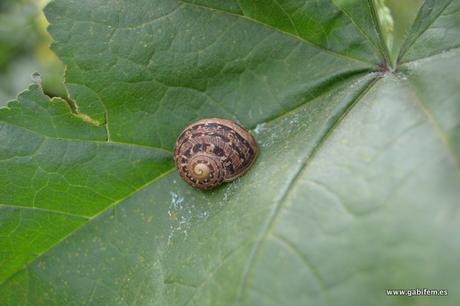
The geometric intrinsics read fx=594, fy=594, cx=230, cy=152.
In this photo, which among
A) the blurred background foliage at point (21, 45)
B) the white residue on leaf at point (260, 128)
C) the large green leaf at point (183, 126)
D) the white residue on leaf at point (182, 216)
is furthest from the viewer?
→ the blurred background foliage at point (21, 45)

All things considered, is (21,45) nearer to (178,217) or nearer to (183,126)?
(183,126)

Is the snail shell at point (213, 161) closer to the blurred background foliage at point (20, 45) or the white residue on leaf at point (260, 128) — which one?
the white residue on leaf at point (260, 128)

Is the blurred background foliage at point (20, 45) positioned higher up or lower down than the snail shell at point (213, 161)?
lower down

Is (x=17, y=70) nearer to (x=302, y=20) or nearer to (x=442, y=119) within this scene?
(x=302, y=20)

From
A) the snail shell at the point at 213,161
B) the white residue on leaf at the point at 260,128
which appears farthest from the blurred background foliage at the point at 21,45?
the white residue on leaf at the point at 260,128

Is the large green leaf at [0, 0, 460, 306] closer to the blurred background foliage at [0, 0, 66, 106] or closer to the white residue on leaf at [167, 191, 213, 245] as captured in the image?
the white residue on leaf at [167, 191, 213, 245]

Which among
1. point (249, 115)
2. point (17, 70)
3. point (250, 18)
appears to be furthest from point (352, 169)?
point (17, 70)
